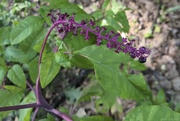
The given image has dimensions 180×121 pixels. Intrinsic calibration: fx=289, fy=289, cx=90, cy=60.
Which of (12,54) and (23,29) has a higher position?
(23,29)

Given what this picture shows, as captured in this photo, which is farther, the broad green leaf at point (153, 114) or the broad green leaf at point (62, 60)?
the broad green leaf at point (62, 60)

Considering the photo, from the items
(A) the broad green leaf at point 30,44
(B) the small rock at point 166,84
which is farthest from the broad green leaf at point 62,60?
(B) the small rock at point 166,84

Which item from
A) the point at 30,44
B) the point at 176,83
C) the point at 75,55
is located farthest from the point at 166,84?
the point at 75,55

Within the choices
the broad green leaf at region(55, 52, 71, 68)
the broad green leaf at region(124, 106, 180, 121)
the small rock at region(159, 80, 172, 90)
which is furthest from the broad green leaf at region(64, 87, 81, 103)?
the broad green leaf at region(124, 106, 180, 121)

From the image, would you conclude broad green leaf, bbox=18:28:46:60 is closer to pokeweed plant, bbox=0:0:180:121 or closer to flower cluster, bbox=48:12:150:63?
pokeweed plant, bbox=0:0:180:121

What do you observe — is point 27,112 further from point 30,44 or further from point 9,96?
point 30,44

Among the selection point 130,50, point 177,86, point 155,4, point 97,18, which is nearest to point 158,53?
point 177,86

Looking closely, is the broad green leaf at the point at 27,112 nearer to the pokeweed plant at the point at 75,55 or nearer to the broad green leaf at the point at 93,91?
the pokeweed plant at the point at 75,55
